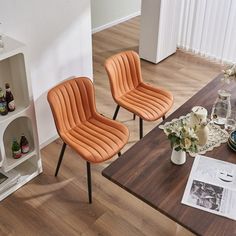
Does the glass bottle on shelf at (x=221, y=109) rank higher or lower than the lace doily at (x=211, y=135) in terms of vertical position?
higher

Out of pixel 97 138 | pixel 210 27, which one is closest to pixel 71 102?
pixel 97 138

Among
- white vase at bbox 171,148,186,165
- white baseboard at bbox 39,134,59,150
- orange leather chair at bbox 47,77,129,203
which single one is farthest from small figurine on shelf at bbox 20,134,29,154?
white vase at bbox 171,148,186,165

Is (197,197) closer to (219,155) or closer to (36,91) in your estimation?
(219,155)

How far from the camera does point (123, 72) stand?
2.82 metres

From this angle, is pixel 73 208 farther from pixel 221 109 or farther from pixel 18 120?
pixel 221 109

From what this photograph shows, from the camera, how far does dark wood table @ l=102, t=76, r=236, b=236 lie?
1565 millimetres

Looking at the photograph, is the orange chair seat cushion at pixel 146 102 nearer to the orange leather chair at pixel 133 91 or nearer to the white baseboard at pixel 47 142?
the orange leather chair at pixel 133 91

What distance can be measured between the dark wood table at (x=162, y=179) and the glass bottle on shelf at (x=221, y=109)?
0.23 metres

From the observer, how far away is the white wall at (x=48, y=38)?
2.37m

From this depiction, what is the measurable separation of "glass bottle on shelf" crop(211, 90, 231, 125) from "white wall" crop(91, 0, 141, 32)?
3.13m

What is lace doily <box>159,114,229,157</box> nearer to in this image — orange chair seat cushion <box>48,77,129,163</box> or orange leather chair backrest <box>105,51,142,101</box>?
orange chair seat cushion <box>48,77,129,163</box>

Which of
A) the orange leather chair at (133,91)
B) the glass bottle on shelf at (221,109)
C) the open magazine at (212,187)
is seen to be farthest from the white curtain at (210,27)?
the open magazine at (212,187)

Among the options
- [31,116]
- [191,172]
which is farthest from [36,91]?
[191,172]

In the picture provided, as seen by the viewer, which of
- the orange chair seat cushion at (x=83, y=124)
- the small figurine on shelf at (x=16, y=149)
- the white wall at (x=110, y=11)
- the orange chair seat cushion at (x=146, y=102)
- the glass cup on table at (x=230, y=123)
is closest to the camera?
the glass cup on table at (x=230, y=123)
